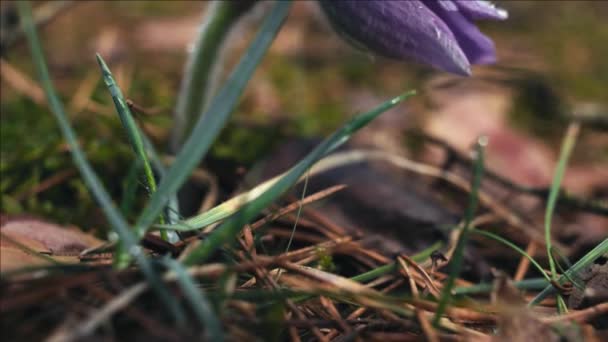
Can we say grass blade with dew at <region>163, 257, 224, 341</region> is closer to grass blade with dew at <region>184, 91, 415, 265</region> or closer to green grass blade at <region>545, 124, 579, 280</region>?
grass blade with dew at <region>184, 91, 415, 265</region>

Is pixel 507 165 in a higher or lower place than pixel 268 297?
lower

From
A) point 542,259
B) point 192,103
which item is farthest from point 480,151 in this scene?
point 192,103

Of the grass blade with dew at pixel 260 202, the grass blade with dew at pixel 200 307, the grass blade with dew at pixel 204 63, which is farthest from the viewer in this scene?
the grass blade with dew at pixel 204 63

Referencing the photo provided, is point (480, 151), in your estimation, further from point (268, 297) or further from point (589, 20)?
point (589, 20)

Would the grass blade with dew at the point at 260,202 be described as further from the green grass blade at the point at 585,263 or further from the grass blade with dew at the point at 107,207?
the green grass blade at the point at 585,263

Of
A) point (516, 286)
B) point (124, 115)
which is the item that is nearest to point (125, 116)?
point (124, 115)

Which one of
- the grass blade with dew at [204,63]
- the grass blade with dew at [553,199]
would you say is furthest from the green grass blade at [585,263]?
the grass blade with dew at [204,63]

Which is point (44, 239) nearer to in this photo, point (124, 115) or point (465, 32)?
point (124, 115)
